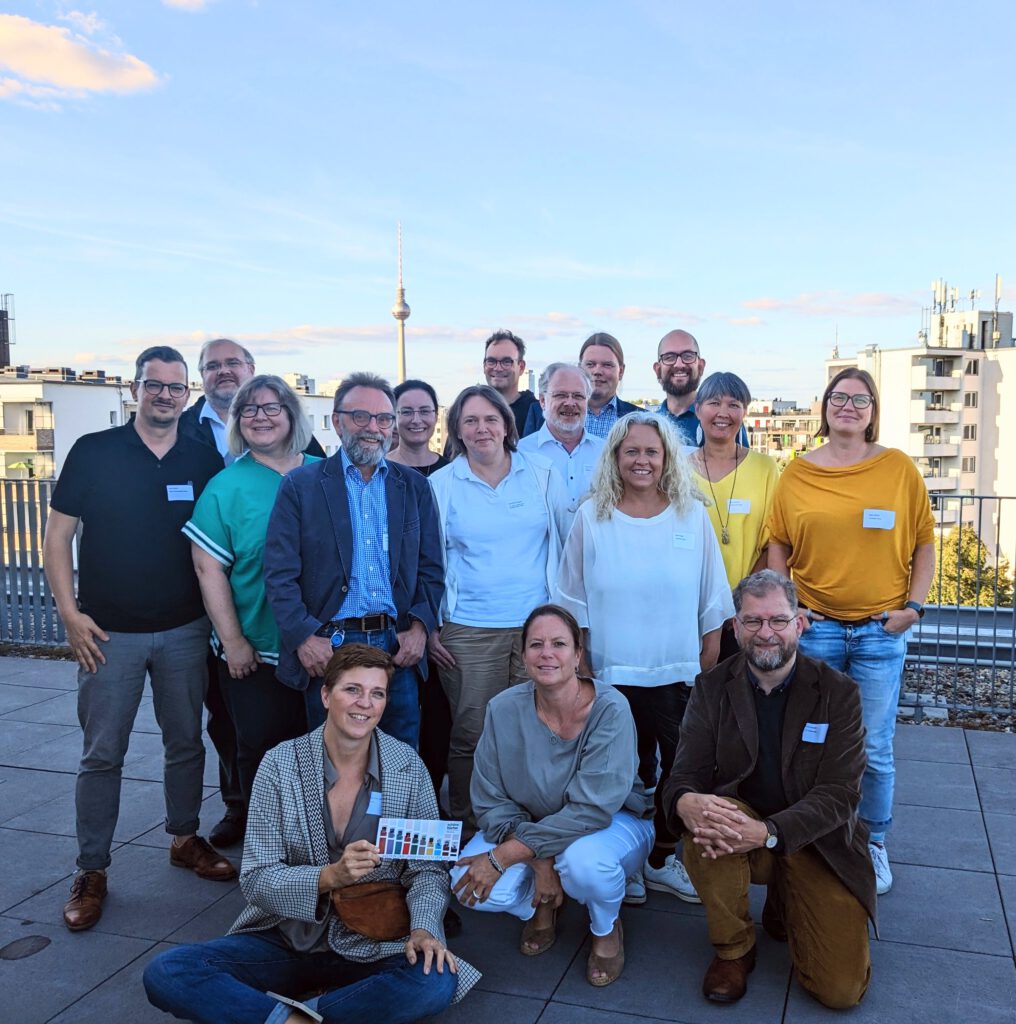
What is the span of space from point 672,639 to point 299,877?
1.72 m

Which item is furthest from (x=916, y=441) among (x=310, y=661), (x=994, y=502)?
(x=310, y=661)

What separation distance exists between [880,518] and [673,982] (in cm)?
198

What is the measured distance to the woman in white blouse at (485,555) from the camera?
417cm

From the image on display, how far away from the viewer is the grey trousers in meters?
3.79

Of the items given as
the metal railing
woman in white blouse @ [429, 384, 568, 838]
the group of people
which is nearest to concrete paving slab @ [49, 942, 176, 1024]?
the group of people

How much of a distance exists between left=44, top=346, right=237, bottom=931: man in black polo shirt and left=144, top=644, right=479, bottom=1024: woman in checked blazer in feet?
3.23

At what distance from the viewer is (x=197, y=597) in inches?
155

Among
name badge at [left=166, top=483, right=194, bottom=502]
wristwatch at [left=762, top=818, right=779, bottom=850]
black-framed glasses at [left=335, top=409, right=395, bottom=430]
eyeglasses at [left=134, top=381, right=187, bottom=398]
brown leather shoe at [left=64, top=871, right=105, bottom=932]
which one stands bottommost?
brown leather shoe at [left=64, top=871, right=105, bottom=932]

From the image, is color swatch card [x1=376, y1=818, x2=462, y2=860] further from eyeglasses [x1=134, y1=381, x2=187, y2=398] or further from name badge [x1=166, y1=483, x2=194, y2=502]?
eyeglasses [x1=134, y1=381, x2=187, y2=398]

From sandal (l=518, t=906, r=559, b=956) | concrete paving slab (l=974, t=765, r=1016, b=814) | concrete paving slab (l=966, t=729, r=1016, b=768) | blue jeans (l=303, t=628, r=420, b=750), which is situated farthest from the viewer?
concrete paving slab (l=966, t=729, r=1016, b=768)

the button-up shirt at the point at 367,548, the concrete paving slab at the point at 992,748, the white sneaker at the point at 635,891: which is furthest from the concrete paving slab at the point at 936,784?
the button-up shirt at the point at 367,548

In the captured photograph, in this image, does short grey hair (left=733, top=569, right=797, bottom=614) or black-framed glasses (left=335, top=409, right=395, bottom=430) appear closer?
short grey hair (left=733, top=569, right=797, bottom=614)

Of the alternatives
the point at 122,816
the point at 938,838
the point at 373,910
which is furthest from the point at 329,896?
the point at 938,838

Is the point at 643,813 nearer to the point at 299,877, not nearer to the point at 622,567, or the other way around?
the point at 622,567
